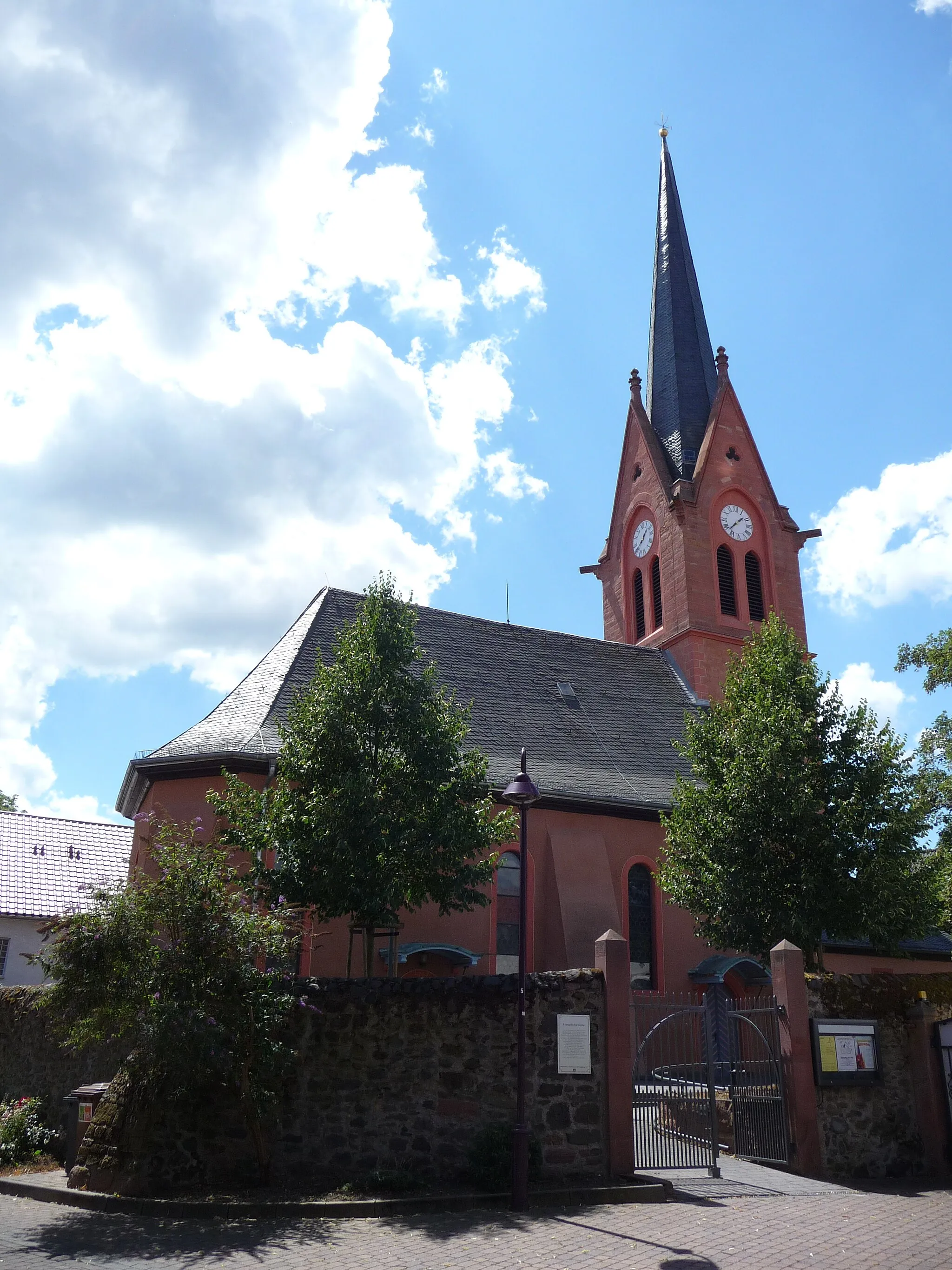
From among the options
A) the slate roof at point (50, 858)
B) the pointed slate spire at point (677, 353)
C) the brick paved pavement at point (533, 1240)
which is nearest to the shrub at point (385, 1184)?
the brick paved pavement at point (533, 1240)

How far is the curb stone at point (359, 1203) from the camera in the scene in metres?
10.2

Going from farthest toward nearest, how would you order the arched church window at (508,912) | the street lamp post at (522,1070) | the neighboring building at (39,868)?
the neighboring building at (39,868), the arched church window at (508,912), the street lamp post at (522,1070)

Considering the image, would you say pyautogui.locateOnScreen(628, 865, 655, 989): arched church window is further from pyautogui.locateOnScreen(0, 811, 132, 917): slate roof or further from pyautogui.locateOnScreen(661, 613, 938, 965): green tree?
pyautogui.locateOnScreen(0, 811, 132, 917): slate roof

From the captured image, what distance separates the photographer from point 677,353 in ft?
123

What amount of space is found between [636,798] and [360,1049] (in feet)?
38.8

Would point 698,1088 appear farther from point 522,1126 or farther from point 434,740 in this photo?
point 434,740

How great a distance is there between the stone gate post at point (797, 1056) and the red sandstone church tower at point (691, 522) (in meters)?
17.3

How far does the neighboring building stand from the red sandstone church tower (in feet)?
59.1

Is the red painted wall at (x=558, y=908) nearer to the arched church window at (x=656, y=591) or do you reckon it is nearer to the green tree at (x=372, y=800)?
the green tree at (x=372, y=800)

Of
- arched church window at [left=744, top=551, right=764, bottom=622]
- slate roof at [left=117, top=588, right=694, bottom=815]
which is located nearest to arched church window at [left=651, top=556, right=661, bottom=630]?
slate roof at [left=117, top=588, right=694, bottom=815]

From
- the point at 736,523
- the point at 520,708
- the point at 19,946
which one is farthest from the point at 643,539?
the point at 19,946

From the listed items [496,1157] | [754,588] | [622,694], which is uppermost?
[754,588]

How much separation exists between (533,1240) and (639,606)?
1056 inches

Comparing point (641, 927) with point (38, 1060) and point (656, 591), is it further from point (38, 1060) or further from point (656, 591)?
point (656, 591)
